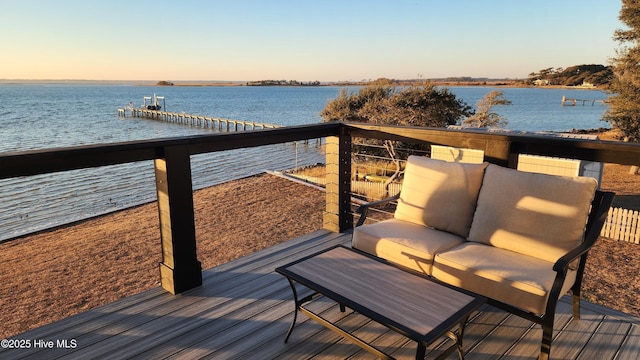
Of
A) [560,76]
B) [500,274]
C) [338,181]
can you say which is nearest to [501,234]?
[500,274]

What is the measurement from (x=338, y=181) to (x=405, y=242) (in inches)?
55.7

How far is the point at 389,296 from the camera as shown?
1617 mm

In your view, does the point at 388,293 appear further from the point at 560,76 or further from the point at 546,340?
the point at 560,76

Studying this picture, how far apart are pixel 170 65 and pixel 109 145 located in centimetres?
3289

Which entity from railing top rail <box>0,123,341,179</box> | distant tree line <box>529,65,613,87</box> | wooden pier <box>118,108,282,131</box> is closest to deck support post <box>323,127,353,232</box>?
railing top rail <box>0,123,341,179</box>

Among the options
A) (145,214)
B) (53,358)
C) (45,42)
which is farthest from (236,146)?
(45,42)

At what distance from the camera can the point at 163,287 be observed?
262 cm

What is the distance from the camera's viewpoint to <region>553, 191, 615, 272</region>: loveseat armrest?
1.76 metres

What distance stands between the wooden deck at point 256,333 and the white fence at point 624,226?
6.73 meters

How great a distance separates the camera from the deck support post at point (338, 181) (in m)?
3.62

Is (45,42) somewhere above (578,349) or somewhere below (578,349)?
above

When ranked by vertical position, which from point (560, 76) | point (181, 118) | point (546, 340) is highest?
point (560, 76)

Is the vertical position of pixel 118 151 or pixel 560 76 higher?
pixel 560 76

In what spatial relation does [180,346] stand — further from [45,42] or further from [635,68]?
[45,42]
